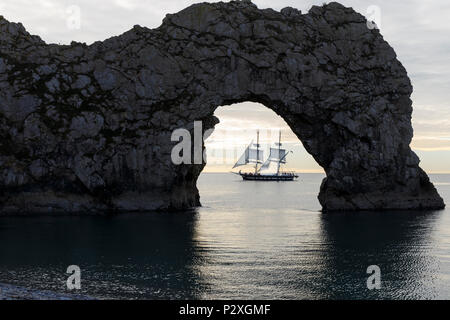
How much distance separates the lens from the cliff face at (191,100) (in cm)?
7794

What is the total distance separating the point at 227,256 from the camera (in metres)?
42.8

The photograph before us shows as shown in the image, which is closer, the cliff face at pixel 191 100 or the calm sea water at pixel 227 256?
the calm sea water at pixel 227 256

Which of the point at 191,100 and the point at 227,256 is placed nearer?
the point at 227,256

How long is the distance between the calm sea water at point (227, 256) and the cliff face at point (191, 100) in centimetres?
1106

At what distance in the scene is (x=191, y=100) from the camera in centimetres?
8288

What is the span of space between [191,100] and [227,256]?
44.8 m

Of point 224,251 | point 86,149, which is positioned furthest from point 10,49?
point 224,251

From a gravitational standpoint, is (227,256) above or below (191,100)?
below

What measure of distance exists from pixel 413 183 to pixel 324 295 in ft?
206

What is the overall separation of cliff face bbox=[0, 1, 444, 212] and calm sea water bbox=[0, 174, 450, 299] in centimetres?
1106

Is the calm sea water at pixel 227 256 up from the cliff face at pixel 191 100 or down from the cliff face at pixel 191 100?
down

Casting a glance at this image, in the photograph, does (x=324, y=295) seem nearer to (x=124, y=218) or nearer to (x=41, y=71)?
(x=124, y=218)

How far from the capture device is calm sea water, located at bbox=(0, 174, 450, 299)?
31.1 meters
